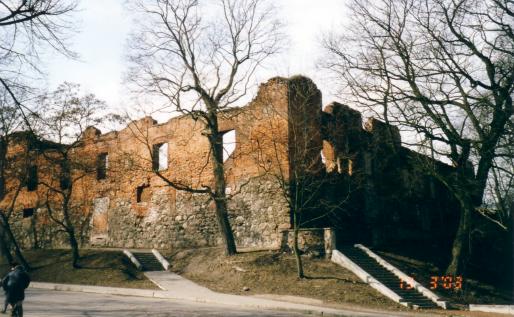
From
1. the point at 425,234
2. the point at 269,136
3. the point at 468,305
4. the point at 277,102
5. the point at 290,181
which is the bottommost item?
the point at 468,305

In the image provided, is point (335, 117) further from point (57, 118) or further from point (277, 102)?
point (57, 118)

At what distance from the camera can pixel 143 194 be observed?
27703mm

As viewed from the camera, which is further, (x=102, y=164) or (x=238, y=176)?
(x=102, y=164)

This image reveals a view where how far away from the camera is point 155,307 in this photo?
1330 centimetres

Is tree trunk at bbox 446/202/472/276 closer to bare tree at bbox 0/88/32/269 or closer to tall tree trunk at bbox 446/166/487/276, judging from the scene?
tall tree trunk at bbox 446/166/487/276

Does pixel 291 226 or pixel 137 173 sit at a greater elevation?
pixel 137 173

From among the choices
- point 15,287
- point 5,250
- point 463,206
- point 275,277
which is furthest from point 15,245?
point 463,206

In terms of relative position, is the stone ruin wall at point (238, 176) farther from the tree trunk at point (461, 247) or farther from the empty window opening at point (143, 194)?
the tree trunk at point (461, 247)

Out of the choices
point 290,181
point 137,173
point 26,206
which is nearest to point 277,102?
point 290,181

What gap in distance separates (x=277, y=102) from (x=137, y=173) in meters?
10.3

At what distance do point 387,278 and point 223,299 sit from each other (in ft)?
22.6
